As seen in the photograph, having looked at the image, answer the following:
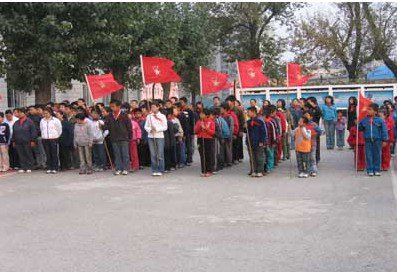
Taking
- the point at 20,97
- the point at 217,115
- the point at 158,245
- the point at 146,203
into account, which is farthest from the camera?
the point at 20,97

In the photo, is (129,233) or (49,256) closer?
(49,256)

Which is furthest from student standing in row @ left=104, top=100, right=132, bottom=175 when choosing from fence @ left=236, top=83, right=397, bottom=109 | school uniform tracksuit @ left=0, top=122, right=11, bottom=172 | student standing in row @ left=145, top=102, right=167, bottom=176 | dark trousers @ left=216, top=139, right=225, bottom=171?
fence @ left=236, top=83, right=397, bottom=109

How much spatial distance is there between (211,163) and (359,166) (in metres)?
3.32

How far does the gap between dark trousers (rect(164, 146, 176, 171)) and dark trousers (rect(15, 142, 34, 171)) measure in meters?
3.42

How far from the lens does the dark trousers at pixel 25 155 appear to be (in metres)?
14.2

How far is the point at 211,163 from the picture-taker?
13000mm

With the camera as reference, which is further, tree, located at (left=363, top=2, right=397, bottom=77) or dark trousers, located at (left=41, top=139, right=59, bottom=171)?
tree, located at (left=363, top=2, right=397, bottom=77)

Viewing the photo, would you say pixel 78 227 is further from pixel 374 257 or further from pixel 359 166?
pixel 359 166

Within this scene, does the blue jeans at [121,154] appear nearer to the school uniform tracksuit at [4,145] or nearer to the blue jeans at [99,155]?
the blue jeans at [99,155]

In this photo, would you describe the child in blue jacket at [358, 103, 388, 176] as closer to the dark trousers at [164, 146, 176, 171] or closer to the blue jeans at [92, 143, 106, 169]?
the dark trousers at [164, 146, 176, 171]

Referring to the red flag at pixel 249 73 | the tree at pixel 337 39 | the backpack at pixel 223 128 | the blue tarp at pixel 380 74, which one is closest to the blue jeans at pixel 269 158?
the backpack at pixel 223 128

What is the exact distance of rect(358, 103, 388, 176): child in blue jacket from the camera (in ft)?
39.9

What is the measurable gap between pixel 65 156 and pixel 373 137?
727 centimetres

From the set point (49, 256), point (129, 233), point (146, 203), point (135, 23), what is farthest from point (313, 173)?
point (135, 23)
